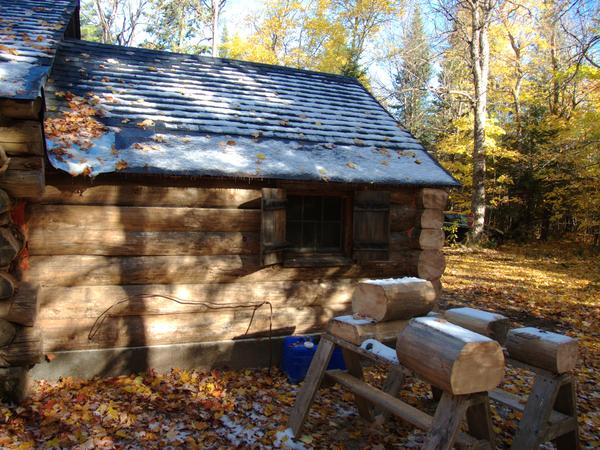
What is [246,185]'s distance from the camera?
18.5ft

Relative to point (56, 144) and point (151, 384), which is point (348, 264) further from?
point (56, 144)

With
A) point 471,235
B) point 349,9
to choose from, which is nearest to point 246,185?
point 471,235

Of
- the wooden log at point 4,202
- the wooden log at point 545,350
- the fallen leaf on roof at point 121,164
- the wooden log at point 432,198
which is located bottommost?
the wooden log at point 545,350

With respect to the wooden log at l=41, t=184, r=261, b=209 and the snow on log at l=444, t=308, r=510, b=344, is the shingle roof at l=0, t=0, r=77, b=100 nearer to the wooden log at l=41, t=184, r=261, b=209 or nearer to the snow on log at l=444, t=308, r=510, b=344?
the wooden log at l=41, t=184, r=261, b=209

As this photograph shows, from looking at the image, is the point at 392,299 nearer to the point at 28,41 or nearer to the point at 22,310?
the point at 22,310

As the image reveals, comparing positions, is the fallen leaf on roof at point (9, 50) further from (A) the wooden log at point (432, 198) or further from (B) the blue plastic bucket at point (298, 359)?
(A) the wooden log at point (432, 198)

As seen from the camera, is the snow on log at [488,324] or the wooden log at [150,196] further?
the wooden log at [150,196]

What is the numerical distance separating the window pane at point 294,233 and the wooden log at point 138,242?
1.87 ft

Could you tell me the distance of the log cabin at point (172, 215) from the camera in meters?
4.65

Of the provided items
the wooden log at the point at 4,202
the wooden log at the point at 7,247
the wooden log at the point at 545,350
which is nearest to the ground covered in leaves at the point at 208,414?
the wooden log at the point at 545,350

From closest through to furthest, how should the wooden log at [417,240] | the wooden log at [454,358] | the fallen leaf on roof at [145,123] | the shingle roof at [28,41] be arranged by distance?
the wooden log at [454,358] → the shingle roof at [28,41] → the fallen leaf on roof at [145,123] → the wooden log at [417,240]

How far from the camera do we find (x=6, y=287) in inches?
162

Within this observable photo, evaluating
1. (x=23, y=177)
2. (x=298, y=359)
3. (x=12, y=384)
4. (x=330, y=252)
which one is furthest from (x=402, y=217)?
(x=12, y=384)

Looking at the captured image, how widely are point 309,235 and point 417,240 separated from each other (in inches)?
63.3
